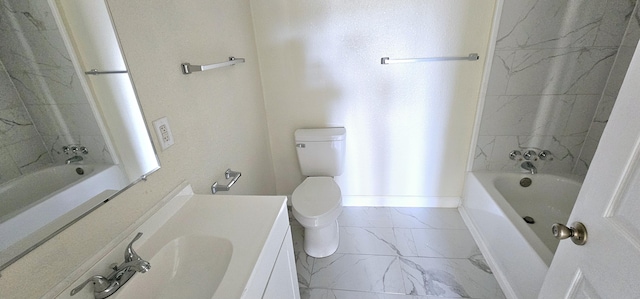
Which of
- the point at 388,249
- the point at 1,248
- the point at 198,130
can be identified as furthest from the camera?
the point at 388,249

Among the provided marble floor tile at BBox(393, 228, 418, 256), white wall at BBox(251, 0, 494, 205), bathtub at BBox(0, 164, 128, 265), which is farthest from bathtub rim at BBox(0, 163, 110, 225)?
marble floor tile at BBox(393, 228, 418, 256)

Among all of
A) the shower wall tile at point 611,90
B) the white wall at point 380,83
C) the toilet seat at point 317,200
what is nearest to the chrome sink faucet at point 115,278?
the toilet seat at point 317,200

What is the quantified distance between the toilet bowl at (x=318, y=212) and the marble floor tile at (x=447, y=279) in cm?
54

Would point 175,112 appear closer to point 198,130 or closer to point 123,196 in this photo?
point 198,130

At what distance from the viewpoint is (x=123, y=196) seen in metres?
0.83

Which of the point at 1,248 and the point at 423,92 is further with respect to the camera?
the point at 423,92

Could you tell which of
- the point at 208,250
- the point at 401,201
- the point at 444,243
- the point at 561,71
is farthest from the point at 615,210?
the point at 401,201

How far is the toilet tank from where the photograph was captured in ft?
6.51

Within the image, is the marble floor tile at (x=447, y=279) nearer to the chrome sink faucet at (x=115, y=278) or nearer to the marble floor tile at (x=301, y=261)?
the marble floor tile at (x=301, y=261)

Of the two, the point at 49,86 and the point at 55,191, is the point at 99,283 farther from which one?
the point at 49,86

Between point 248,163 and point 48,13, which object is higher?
point 48,13

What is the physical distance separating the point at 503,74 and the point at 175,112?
2.02 meters

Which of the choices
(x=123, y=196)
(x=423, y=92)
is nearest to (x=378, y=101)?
(x=423, y=92)

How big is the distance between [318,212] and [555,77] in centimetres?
181
